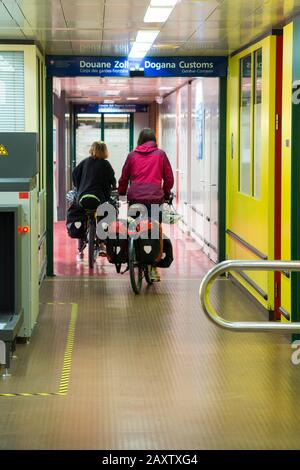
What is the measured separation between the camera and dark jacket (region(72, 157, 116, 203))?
11.4 meters

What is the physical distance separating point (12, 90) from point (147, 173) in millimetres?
1696

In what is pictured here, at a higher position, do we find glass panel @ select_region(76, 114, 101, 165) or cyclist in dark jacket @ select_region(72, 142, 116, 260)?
glass panel @ select_region(76, 114, 101, 165)

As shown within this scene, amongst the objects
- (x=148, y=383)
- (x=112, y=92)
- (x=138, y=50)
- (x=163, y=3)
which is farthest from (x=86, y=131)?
(x=148, y=383)

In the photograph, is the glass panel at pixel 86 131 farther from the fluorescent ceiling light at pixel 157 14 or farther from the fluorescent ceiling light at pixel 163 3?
the fluorescent ceiling light at pixel 163 3

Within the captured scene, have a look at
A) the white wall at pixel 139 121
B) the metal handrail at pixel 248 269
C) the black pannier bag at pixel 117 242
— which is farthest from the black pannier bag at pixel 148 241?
the white wall at pixel 139 121

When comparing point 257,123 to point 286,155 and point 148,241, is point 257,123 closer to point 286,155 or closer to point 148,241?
point 286,155

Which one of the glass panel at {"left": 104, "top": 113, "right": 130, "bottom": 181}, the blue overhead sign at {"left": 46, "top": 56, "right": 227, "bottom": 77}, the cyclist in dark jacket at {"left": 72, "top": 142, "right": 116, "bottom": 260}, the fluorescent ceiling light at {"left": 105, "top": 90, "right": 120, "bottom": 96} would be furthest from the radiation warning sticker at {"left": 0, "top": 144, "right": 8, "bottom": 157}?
the glass panel at {"left": 104, "top": 113, "right": 130, "bottom": 181}

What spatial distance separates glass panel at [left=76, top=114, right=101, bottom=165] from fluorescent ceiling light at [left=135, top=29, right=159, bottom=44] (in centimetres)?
1840

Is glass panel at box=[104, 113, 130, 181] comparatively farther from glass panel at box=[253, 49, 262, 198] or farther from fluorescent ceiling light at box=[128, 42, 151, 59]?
glass panel at box=[253, 49, 262, 198]

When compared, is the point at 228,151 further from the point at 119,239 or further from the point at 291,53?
the point at 291,53

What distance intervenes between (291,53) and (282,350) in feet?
A: 7.98

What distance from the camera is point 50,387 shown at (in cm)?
607

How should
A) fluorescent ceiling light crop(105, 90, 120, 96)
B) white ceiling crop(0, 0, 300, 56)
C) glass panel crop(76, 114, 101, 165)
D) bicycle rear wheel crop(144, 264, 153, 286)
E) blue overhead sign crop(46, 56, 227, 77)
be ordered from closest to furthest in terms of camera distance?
white ceiling crop(0, 0, 300, 56), bicycle rear wheel crop(144, 264, 153, 286), blue overhead sign crop(46, 56, 227, 77), fluorescent ceiling light crop(105, 90, 120, 96), glass panel crop(76, 114, 101, 165)

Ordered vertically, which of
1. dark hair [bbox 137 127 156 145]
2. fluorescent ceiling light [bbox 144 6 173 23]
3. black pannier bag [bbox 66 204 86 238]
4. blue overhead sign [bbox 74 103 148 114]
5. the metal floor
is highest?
blue overhead sign [bbox 74 103 148 114]
